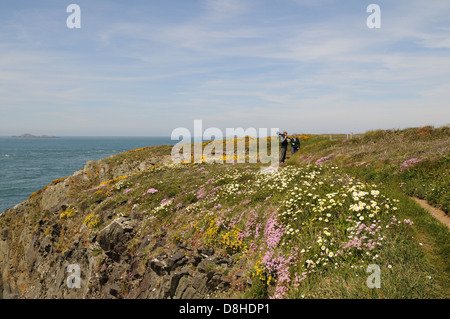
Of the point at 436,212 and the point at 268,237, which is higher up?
the point at 436,212

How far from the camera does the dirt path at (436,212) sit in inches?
349

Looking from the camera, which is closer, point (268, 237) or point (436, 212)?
point (436, 212)

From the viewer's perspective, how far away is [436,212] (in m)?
9.50

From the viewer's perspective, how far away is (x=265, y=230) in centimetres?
1091

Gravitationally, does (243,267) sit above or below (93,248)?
above

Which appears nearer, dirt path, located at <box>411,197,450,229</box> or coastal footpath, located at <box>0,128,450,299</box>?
coastal footpath, located at <box>0,128,450,299</box>

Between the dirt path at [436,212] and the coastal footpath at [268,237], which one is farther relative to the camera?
the dirt path at [436,212]

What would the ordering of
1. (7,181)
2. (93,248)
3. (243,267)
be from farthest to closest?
1. (7,181)
2. (93,248)
3. (243,267)

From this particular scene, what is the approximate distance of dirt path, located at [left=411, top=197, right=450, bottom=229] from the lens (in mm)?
8859
